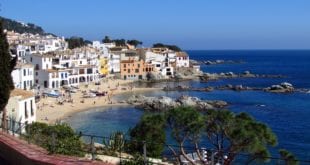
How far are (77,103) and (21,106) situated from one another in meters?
35.7

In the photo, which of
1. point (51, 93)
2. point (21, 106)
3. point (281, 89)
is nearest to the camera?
point (21, 106)

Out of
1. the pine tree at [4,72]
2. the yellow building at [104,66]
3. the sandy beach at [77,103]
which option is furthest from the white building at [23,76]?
the pine tree at [4,72]

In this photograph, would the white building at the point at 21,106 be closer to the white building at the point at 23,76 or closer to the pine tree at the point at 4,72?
the pine tree at the point at 4,72

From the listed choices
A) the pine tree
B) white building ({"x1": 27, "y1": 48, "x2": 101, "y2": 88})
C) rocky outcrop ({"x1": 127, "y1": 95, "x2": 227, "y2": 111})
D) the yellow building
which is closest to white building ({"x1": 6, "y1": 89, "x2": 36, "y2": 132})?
the pine tree

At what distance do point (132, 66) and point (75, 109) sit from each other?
44.9m

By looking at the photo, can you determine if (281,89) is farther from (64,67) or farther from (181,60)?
(181,60)

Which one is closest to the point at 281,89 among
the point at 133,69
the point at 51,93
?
the point at 133,69

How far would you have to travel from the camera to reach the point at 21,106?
32406mm

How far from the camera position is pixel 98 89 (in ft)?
278

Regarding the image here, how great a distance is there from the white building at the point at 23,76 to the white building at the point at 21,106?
33.4 m

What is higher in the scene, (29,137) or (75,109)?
(29,137)

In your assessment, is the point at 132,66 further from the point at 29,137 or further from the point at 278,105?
the point at 29,137

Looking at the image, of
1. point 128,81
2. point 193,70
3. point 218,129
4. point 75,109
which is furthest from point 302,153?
point 193,70

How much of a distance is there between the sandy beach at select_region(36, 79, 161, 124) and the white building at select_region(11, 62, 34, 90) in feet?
11.9
